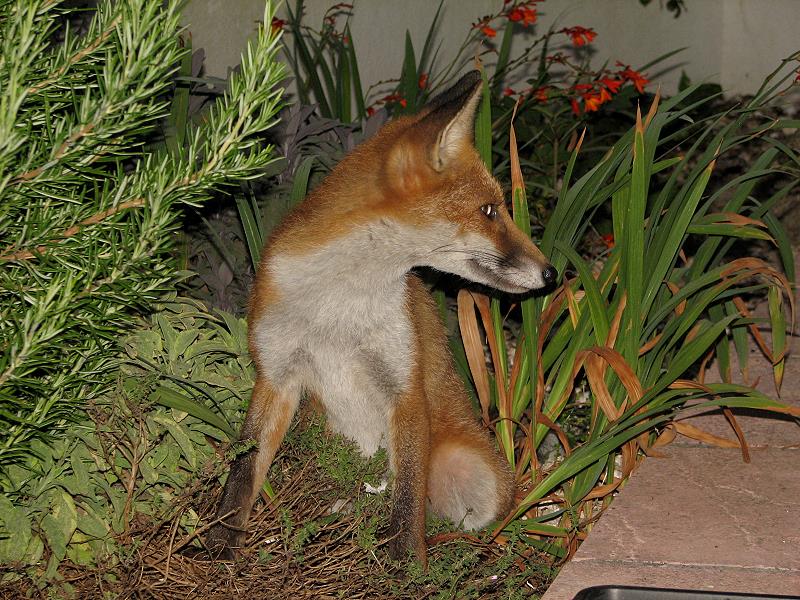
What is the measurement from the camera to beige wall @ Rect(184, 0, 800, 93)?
5.79 meters

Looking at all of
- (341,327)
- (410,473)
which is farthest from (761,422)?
(341,327)

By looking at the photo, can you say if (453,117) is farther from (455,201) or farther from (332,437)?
(332,437)

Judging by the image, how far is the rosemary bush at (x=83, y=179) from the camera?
2182 mm

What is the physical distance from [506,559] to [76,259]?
6.10 ft

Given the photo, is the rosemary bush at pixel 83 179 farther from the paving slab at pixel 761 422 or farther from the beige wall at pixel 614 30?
the beige wall at pixel 614 30

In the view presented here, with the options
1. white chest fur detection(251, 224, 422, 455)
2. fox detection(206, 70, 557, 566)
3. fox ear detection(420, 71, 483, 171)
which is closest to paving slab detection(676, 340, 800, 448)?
fox detection(206, 70, 557, 566)

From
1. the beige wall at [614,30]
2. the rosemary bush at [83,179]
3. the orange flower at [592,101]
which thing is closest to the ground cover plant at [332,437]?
the rosemary bush at [83,179]

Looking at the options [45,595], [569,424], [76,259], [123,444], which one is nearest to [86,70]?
[76,259]

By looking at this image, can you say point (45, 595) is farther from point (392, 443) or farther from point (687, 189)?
point (687, 189)

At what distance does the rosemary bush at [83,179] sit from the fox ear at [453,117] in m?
0.77

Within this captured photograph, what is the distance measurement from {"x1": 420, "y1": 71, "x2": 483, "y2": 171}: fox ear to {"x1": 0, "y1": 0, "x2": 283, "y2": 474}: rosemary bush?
77 cm

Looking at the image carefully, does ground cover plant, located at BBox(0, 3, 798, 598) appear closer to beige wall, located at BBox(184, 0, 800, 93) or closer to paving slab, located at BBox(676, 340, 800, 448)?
paving slab, located at BBox(676, 340, 800, 448)

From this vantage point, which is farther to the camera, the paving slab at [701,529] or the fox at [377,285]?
the fox at [377,285]

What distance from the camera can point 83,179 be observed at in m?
2.41
